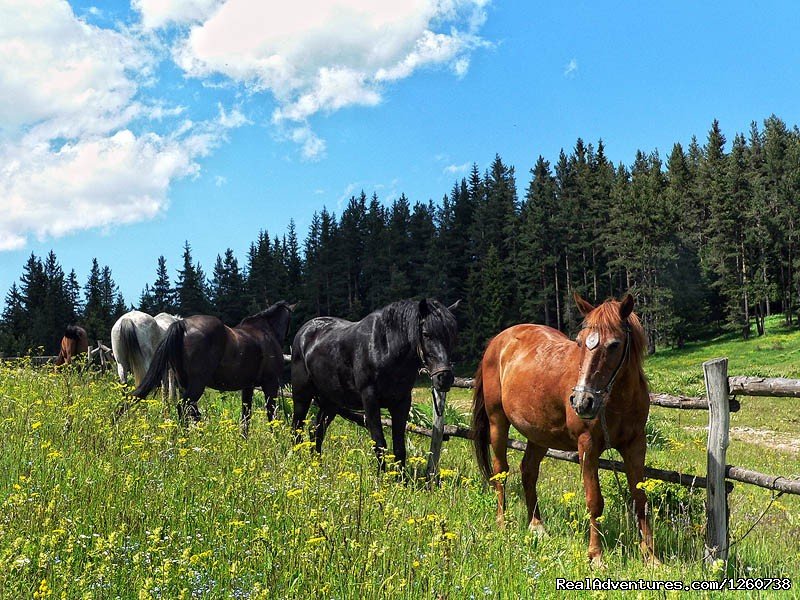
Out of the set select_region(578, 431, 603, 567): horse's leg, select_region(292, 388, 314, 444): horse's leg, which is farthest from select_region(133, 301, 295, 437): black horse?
select_region(578, 431, 603, 567): horse's leg

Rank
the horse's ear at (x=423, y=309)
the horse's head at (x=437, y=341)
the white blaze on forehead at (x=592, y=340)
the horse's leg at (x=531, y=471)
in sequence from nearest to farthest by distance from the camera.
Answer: the white blaze on forehead at (x=592, y=340) < the horse's leg at (x=531, y=471) < the horse's head at (x=437, y=341) < the horse's ear at (x=423, y=309)

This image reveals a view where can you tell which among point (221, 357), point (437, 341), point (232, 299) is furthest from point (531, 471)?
Answer: point (232, 299)

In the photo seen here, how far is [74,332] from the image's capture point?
16562 mm

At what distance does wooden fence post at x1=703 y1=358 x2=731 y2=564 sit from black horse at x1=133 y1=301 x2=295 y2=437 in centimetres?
534

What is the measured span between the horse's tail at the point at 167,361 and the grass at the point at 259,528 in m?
0.94

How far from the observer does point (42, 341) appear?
6812 centimetres

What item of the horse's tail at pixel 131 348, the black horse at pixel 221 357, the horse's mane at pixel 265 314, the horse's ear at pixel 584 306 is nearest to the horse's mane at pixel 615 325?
the horse's ear at pixel 584 306

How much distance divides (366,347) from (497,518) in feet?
9.05

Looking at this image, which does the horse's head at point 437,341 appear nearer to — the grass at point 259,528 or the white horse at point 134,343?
the grass at point 259,528

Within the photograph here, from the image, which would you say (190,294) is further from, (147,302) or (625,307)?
(625,307)

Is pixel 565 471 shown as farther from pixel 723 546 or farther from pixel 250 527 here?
pixel 250 527

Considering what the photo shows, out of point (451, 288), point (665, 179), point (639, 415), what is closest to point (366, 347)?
point (639, 415)

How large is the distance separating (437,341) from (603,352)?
7.74ft

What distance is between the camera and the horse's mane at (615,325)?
203 inches
